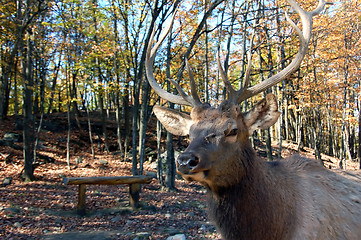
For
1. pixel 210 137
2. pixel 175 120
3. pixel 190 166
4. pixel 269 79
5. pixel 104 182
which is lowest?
pixel 104 182

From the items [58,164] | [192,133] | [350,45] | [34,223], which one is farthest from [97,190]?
[350,45]

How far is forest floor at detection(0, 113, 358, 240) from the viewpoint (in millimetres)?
6457

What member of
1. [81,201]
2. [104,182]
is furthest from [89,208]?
[104,182]

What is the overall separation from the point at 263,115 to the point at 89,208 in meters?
6.95

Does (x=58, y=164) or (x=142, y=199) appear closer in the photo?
(x=142, y=199)

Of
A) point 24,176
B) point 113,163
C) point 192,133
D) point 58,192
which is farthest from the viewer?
point 113,163

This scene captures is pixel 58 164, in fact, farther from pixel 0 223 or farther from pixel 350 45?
pixel 350 45

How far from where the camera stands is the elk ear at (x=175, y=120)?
3.62 meters

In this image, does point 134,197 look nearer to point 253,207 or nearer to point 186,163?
point 253,207

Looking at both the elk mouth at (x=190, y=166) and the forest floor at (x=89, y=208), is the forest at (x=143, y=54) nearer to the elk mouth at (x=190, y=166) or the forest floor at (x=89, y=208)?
the forest floor at (x=89, y=208)

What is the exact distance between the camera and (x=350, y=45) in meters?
14.5

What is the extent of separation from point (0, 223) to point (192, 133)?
609 cm

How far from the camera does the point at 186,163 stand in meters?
2.43

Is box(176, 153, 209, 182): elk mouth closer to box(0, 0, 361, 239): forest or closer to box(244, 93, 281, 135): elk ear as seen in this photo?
box(244, 93, 281, 135): elk ear
